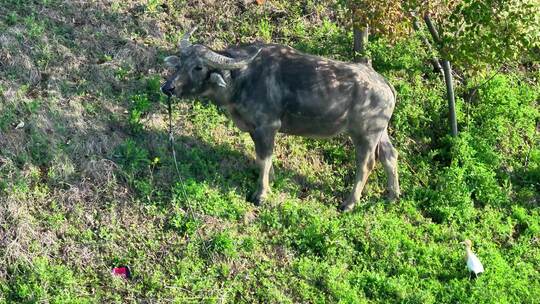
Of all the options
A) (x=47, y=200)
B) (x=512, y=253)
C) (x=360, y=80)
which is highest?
(x=360, y=80)

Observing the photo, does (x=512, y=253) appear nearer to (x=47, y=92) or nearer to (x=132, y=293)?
(x=132, y=293)

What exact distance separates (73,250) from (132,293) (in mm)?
774

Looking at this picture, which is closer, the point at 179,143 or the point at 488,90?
the point at 179,143

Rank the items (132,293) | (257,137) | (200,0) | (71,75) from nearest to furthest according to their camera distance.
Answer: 1. (132,293)
2. (257,137)
3. (71,75)
4. (200,0)

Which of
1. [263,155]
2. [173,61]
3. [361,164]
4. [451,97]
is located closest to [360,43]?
A: [451,97]

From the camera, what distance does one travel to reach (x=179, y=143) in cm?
964

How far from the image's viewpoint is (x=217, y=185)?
9.33 metres

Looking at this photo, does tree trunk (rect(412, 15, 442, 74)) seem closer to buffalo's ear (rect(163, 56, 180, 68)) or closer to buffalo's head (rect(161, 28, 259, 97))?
buffalo's head (rect(161, 28, 259, 97))

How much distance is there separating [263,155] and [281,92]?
2.49 ft

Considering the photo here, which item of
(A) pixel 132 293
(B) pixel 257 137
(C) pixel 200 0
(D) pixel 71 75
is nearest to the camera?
(A) pixel 132 293

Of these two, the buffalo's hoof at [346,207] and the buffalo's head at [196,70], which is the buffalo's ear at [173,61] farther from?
the buffalo's hoof at [346,207]

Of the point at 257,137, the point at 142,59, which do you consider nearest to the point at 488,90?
the point at 257,137

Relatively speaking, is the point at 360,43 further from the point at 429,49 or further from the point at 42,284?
the point at 42,284

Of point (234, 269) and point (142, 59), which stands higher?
point (142, 59)
